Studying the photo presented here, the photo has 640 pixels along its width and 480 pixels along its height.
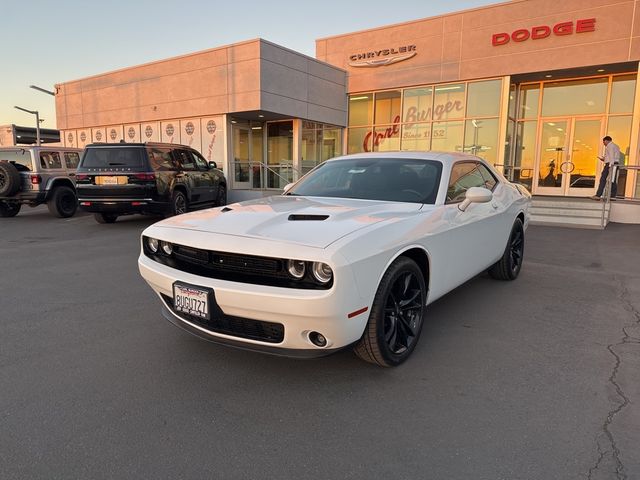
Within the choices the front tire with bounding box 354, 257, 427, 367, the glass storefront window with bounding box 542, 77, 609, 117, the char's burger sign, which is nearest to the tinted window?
the front tire with bounding box 354, 257, 427, 367

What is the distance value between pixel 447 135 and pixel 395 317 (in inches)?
609

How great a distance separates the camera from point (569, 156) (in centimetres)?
1577

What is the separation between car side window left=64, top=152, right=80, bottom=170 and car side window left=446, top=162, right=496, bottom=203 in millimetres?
11436

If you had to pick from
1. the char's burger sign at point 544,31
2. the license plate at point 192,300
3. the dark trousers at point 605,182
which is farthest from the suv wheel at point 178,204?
the char's burger sign at point 544,31

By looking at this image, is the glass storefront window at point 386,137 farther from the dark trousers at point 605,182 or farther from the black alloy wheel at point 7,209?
the black alloy wheel at point 7,209

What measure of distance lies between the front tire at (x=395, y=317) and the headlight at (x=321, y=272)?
1.50 ft

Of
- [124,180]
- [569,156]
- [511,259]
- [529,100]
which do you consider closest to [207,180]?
[124,180]

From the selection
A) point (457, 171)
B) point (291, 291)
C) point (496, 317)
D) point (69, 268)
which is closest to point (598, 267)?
point (496, 317)

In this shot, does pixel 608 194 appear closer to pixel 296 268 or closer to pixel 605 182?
pixel 605 182

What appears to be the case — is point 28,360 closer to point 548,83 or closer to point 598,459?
point 598,459

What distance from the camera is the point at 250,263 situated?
111 inches

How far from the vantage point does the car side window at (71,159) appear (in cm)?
1246

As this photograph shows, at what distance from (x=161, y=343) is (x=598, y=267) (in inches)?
248

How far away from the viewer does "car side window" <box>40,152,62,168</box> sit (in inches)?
466
